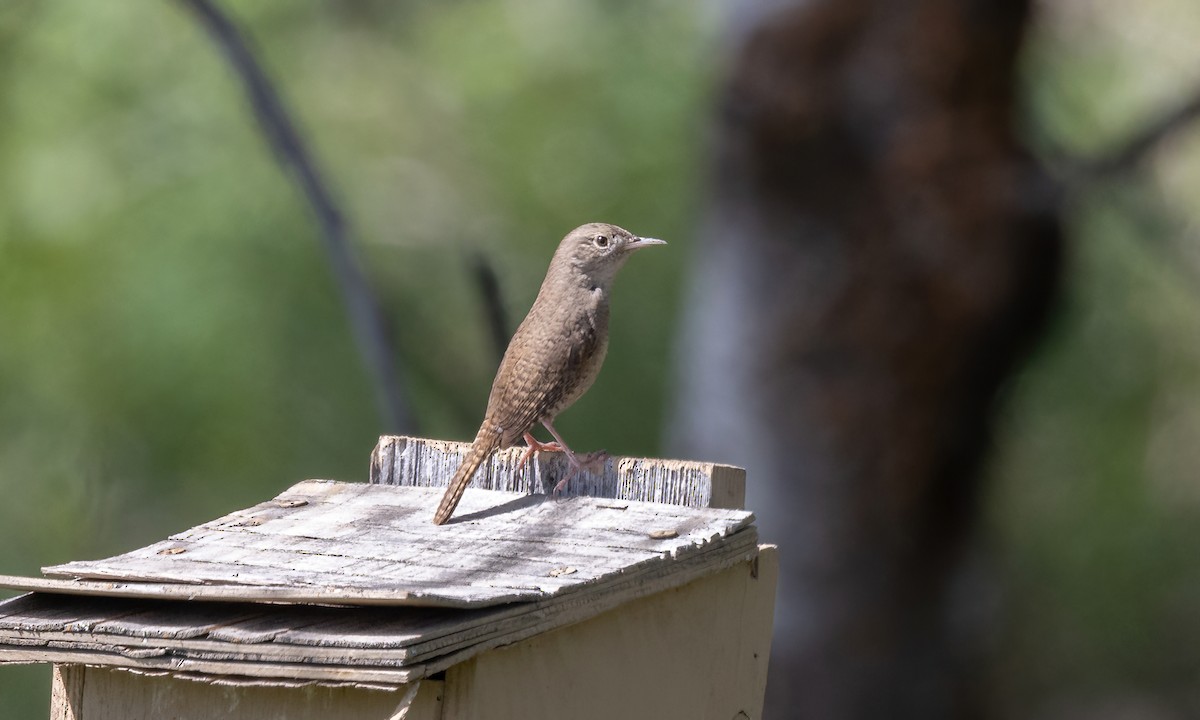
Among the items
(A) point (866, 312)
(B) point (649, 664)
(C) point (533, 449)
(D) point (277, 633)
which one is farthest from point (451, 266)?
(D) point (277, 633)

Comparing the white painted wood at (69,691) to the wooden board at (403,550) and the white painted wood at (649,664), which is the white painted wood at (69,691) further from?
the white painted wood at (649,664)

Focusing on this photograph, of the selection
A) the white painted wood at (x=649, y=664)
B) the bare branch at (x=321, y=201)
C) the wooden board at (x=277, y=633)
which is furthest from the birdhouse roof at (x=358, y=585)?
the bare branch at (x=321, y=201)

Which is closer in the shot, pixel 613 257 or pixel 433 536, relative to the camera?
pixel 433 536

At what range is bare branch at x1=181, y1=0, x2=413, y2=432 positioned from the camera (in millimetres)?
4273

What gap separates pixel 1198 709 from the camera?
24.0 feet

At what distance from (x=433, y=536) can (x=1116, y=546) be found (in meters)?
5.09

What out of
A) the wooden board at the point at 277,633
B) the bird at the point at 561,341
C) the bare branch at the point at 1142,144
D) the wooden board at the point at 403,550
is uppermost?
the bare branch at the point at 1142,144

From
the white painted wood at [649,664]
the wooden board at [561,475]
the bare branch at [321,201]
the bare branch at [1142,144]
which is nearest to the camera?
the white painted wood at [649,664]

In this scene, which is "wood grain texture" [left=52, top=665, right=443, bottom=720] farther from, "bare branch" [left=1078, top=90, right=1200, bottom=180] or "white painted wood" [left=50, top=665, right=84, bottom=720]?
"bare branch" [left=1078, top=90, right=1200, bottom=180]

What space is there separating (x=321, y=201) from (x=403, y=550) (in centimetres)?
230

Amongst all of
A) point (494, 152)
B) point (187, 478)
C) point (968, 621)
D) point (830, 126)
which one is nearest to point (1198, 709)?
point (968, 621)

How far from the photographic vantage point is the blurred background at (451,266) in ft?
17.5

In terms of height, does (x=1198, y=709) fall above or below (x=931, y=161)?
below

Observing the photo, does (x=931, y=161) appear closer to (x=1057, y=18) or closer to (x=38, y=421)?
(x=1057, y=18)
